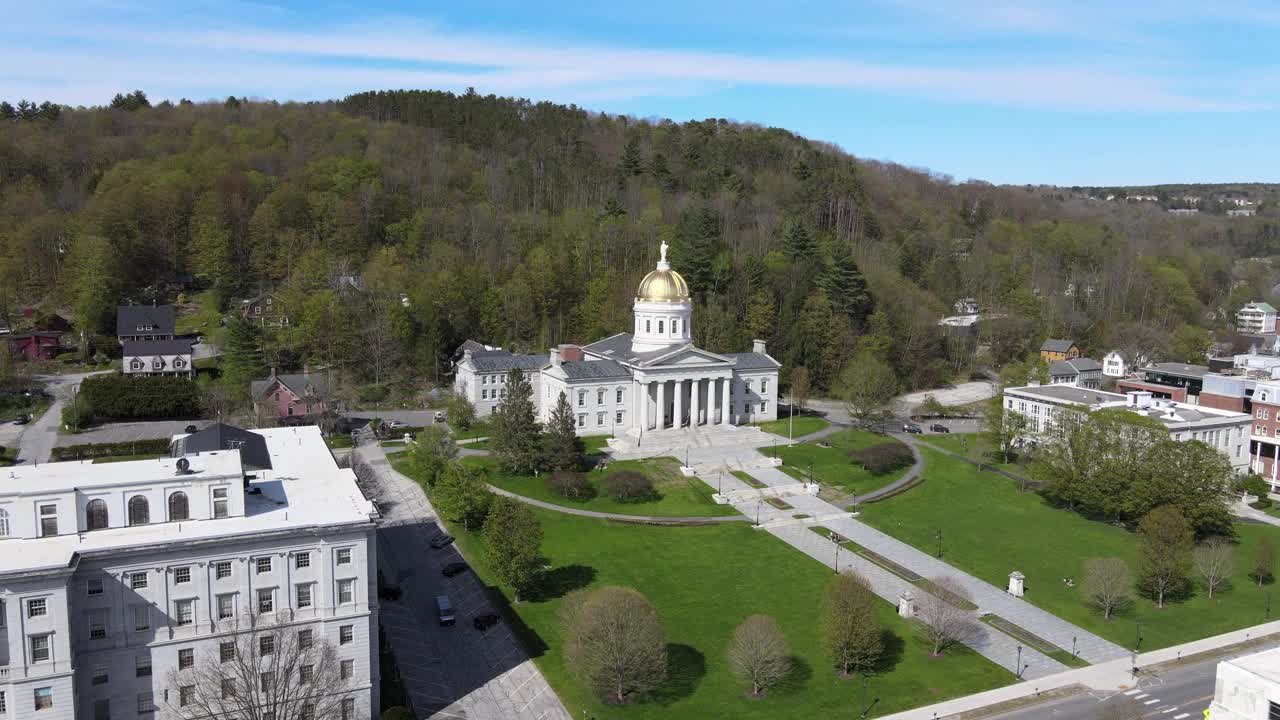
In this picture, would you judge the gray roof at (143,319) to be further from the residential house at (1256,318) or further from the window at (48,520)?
the residential house at (1256,318)

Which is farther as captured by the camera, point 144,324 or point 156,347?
point 144,324

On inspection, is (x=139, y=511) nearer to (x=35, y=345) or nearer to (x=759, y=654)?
(x=759, y=654)

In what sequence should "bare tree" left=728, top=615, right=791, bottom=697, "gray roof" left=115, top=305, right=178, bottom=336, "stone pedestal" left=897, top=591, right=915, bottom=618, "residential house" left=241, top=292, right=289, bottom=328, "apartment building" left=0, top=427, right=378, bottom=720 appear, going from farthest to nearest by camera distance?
"residential house" left=241, top=292, right=289, bottom=328, "gray roof" left=115, top=305, right=178, bottom=336, "stone pedestal" left=897, top=591, right=915, bottom=618, "bare tree" left=728, top=615, right=791, bottom=697, "apartment building" left=0, top=427, right=378, bottom=720

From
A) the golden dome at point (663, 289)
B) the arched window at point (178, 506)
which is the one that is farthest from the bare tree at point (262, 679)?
the golden dome at point (663, 289)

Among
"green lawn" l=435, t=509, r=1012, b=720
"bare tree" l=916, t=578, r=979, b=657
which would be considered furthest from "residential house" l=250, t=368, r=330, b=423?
"bare tree" l=916, t=578, r=979, b=657

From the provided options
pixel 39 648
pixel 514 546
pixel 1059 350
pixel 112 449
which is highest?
pixel 1059 350

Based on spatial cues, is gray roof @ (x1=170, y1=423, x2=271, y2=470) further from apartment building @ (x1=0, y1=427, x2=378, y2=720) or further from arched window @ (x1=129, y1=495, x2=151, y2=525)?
arched window @ (x1=129, y1=495, x2=151, y2=525)

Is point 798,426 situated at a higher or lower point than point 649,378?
lower

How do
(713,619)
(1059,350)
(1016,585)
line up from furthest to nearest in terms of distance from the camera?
(1059,350)
(1016,585)
(713,619)

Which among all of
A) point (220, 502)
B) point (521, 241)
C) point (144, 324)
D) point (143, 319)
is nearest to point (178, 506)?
point (220, 502)
